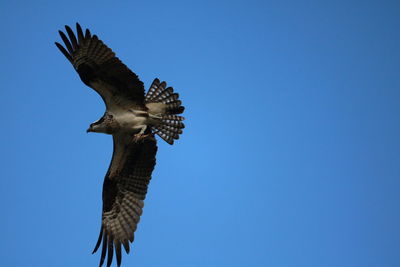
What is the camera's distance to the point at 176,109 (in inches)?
428

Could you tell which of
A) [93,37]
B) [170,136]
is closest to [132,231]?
[170,136]

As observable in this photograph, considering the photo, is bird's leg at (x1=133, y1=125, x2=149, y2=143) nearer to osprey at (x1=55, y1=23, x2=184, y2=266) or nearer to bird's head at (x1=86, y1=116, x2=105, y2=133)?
osprey at (x1=55, y1=23, x2=184, y2=266)

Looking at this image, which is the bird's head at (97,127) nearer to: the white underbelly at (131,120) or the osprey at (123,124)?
the osprey at (123,124)

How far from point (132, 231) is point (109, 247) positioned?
54 centimetres

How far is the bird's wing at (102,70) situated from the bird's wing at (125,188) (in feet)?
2.85

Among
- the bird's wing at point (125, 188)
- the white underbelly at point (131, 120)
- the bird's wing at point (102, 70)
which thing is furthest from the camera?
the bird's wing at point (125, 188)

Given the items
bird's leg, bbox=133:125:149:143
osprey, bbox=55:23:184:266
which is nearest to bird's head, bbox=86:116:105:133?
osprey, bbox=55:23:184:266

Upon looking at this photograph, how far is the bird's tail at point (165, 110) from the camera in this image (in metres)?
10.8

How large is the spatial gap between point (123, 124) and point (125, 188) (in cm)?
139

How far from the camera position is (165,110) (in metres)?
10.9

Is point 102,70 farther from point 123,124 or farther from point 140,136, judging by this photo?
point 140,136

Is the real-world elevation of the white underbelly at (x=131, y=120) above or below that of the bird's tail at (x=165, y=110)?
below

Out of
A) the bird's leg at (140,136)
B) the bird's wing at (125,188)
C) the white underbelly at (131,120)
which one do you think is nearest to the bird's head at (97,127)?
the white underbelly at (131,120)

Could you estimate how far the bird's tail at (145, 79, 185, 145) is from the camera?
10.8 metres
